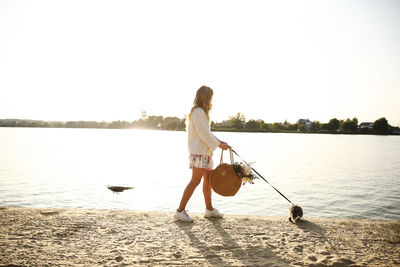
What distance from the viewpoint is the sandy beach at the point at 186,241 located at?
3.56 meters

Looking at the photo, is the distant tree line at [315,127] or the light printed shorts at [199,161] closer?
the light printed shorts at [199,161]

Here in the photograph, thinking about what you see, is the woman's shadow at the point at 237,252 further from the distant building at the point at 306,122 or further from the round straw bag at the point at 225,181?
the distant building at the point at 306,122

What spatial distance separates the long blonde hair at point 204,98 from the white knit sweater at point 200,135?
123 millimetres

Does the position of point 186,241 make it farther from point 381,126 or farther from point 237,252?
point 381,126

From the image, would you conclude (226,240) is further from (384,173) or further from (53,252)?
(384,173)

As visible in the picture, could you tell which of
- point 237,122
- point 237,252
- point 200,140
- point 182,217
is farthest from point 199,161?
point 237,122

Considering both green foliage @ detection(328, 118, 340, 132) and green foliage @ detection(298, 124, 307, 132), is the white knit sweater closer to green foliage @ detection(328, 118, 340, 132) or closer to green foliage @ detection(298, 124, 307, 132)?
green foliage @ detection(328, 118, 340, 132)

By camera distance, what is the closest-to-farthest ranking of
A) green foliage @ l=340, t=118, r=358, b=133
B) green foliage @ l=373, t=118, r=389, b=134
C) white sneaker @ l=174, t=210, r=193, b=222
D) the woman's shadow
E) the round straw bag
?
1. the woman's shadow
2. the round straw bag
3. white sneaker @ l=174, t=210, r=193, b=222
4. green foliage @ l=373, t=118, r=389, b=134
5. green foliage @ l=340, t=118, r=358, b=133

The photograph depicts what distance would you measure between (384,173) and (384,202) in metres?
10.5

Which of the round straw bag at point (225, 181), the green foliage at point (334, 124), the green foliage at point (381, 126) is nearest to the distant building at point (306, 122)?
the green foliage at point (334, 124)

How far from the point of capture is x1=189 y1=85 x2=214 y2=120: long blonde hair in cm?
504

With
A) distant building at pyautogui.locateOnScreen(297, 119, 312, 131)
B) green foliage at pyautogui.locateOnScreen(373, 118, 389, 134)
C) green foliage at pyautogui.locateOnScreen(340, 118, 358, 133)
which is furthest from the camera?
distant building at pyautogui.locateOnScreen(297, 119, 312, 131)

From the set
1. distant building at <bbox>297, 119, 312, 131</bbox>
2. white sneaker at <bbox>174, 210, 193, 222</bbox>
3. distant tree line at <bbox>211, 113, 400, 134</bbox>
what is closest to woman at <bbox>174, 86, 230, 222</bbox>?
white sneaker at <bbox>174, 210, 193, 222</bbox>

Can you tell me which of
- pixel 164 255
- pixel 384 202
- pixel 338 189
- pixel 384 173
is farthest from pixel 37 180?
pixel 384 173
